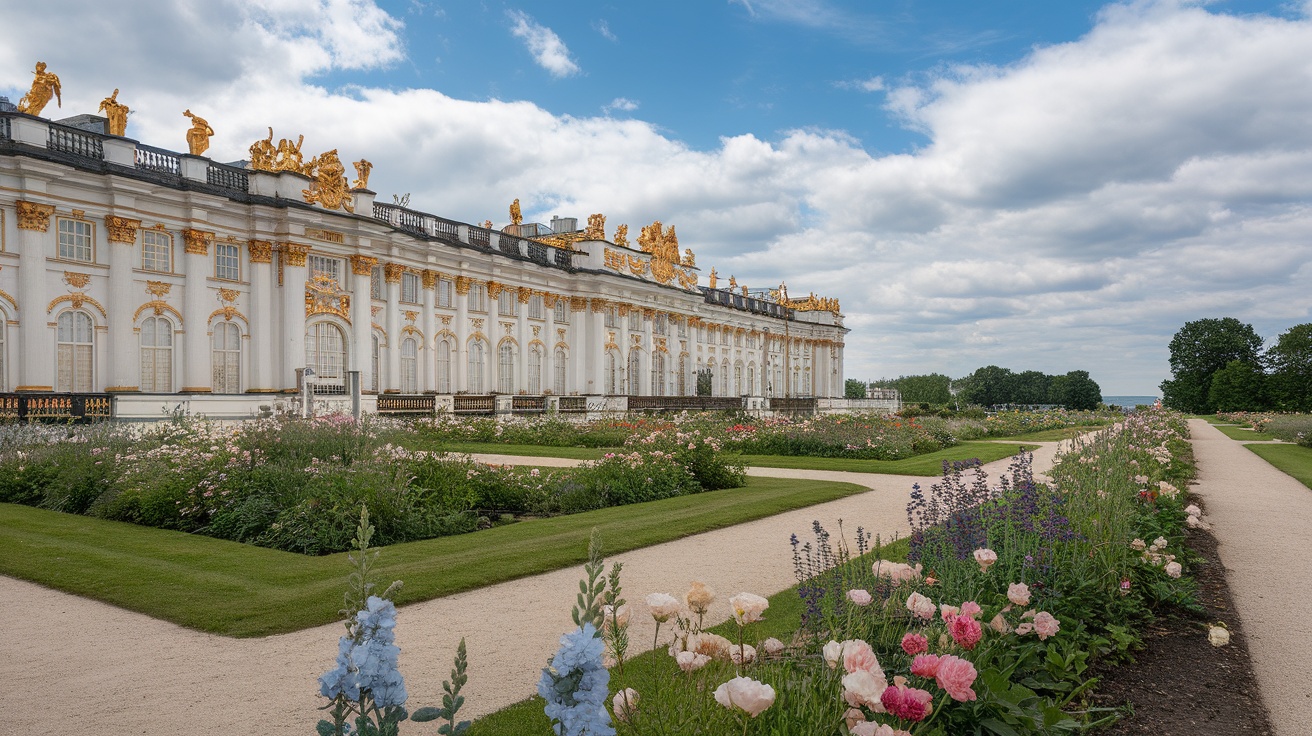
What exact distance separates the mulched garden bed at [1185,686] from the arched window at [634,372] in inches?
1578

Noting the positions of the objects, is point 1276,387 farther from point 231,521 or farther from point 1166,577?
point 231,521

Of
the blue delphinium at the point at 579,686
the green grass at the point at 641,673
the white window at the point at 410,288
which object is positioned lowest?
the green grass at the point at 641,673

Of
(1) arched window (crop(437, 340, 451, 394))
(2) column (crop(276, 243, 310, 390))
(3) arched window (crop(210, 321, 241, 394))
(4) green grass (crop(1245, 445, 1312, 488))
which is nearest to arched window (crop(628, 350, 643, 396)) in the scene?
(1) arched window (crop(437, 340, 451, 394))

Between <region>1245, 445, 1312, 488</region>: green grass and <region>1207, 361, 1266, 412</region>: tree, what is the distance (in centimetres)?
4775

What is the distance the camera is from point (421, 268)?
32875 mm

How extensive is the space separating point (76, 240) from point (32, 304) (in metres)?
2.47

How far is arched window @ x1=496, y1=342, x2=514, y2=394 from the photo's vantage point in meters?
37.2

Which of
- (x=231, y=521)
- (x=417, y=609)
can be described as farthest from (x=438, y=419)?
(x=417, y=609)

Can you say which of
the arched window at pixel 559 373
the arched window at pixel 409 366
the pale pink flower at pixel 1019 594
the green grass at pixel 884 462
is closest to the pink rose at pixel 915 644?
the pale pink flower at pixel 1019 594

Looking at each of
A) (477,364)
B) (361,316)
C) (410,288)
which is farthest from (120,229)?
(477,364)

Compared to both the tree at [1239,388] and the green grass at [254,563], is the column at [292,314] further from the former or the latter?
the tree at [1239,388]

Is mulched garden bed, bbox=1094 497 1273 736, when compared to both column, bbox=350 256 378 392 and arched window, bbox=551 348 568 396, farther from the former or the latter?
arched window, bbox=551 348 568 396

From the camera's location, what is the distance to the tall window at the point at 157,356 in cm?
2391

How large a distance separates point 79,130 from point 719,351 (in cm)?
4011
